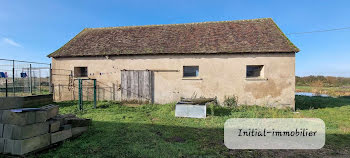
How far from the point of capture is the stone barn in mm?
9539

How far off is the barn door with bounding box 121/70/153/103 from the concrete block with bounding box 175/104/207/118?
3532 millimetres

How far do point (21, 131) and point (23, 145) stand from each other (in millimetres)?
314

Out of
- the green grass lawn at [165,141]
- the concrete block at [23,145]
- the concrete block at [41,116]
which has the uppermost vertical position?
the concrete block at [41,116]

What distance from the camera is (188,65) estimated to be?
1012 cm

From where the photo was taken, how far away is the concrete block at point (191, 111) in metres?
7.25

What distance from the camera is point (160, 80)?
10.4 meters

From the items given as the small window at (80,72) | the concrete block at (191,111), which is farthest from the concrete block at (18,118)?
the small window at (80,72)

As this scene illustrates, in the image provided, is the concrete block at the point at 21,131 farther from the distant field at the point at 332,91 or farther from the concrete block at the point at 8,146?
the distant field at the point at 332,91

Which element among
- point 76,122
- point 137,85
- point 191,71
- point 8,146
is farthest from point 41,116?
point 191,71

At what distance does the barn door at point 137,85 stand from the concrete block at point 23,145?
6752 millimetres

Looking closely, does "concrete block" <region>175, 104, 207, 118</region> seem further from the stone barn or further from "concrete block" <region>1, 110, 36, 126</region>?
"concrete block" <region>1, 110, 36, 126</region>

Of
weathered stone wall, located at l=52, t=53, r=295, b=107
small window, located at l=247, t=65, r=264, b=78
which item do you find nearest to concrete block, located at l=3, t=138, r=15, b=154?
weathered stone wall, located at l=52, t=53, r=295, b=107

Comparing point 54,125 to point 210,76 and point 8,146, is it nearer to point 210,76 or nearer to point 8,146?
point 8,146

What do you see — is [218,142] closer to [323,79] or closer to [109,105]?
[109,105]
